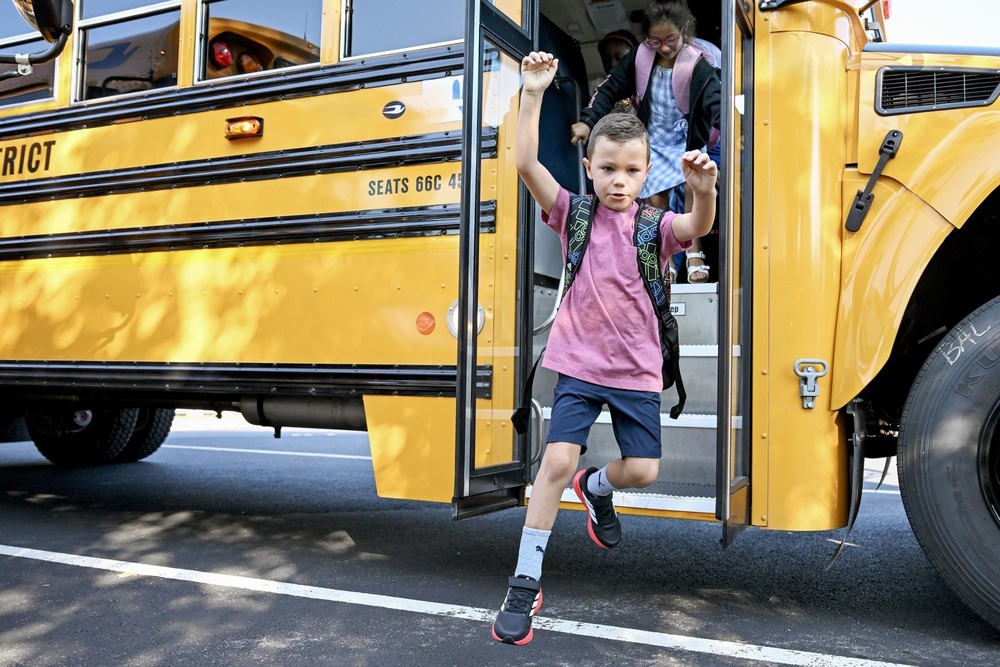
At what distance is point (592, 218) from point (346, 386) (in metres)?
1.29

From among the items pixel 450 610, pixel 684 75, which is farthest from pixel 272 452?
pixel 684 75

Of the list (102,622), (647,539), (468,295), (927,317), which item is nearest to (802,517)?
(927,317)

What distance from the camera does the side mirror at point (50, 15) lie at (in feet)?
9.05

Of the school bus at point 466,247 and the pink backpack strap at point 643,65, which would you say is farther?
the pink backpack strap at point 643,65

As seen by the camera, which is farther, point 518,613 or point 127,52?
point 127,52

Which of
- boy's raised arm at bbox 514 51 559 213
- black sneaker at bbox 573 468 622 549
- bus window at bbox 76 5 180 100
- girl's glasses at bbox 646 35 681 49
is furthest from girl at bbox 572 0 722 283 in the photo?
bus window at bbox 76 5 180 100

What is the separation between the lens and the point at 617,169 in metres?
2.38

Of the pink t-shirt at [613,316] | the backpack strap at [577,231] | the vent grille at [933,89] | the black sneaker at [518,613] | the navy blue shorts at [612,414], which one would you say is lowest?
the black sneaker at [518,613]

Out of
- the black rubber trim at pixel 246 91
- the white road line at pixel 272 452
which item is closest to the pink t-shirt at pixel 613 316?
the black rubber trim at pixel 246 91

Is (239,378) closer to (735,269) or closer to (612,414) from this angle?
(612,414)

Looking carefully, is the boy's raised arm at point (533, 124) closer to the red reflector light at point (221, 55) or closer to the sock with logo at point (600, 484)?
the sock with logo at point (600, 484)

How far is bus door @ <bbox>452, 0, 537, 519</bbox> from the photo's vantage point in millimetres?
2783

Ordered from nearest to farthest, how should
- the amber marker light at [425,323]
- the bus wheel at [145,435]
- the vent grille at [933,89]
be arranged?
the vent grille at [933,89], the amber marker light at [425,323], the bus wheel at [145,435]

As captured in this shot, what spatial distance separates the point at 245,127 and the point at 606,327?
1.86 meters
